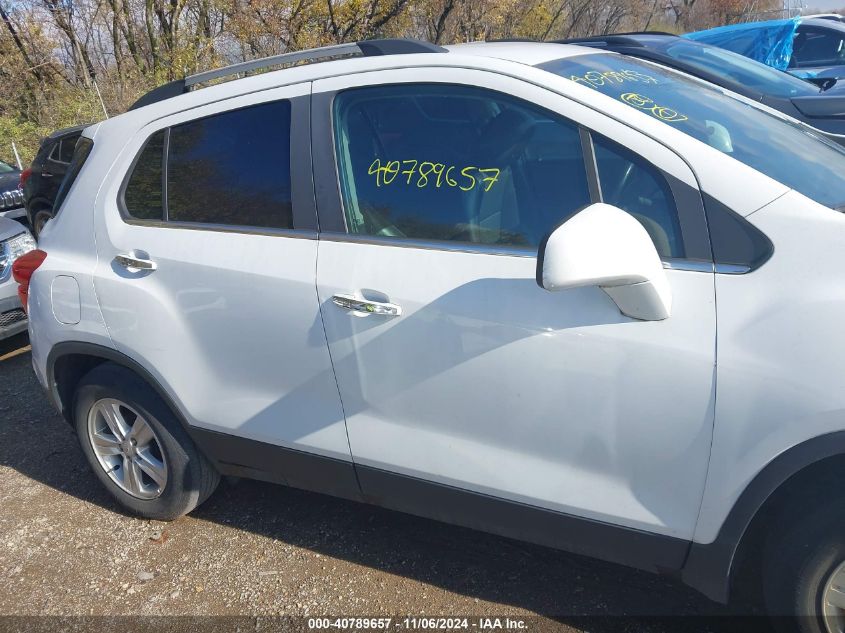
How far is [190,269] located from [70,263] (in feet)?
2.28

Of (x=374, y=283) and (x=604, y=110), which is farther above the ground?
(x=604, y=110)

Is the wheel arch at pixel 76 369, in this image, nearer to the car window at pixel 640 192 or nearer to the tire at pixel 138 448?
the tire at pixel 138 448

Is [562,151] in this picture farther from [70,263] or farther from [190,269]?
[70,263]

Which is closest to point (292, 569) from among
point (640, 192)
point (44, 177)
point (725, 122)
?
point (640, 192)

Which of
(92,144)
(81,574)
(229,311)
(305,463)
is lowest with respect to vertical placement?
(81,574)

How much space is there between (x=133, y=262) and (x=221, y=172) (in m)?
0.50

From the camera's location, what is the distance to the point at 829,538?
1963 millimetres

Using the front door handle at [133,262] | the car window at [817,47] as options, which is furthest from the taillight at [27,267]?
the car window at [817,47]

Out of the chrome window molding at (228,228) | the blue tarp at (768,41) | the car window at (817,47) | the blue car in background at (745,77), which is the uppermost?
the chrome window molding at (228,228)

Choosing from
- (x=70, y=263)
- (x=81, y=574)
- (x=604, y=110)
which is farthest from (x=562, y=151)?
(x=81, y=574)

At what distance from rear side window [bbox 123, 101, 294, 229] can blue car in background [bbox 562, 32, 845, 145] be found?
3.47 metres

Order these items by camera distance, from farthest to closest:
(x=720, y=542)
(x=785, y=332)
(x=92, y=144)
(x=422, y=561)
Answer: (x=92, y=144) → (x=422, y=561) → (x=720, y=542) → (x=785, y=332)

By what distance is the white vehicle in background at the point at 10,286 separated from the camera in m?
5.53

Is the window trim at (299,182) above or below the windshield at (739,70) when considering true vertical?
above
